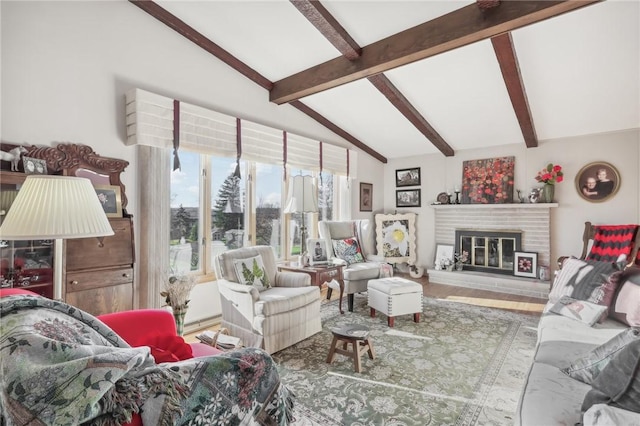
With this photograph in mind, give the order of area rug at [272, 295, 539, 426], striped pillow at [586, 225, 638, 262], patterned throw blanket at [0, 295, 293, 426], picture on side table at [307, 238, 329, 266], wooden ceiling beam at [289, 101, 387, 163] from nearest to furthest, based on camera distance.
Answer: patterned throw blanket at [0, 295, 293, 426]
area rug at [272, 295, 539, 426]
striped pillow at [586, 225, 638, 262]
picture on side table at [307, 238, 329, 266]
wooden ceiling beam at [289, 101, 387, 163]

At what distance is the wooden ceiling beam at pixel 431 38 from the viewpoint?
96.2 inches

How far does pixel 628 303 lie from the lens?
2.26 metres

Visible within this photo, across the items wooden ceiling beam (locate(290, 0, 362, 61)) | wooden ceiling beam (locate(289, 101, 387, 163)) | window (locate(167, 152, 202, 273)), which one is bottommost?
window (locate(167, 152, 202, 273))

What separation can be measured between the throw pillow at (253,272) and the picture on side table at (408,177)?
13.1 feet

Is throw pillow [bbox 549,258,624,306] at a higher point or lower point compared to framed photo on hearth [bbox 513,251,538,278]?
higher

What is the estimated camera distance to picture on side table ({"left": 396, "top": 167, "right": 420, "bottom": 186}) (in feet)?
20.3

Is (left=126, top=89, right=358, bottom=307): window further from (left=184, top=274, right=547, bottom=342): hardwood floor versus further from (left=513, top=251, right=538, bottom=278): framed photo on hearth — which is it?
(left=513, top=251, right=538, bottom=278): framed photo on hearth

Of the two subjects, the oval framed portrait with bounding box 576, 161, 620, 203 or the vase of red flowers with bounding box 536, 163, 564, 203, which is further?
the vase of red flowers with bounding box 536, 163, 564, 203

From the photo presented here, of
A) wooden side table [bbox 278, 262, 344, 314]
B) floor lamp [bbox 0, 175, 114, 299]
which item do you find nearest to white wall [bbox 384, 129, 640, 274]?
wooden side table [bbox 278, 262, 344, 314]

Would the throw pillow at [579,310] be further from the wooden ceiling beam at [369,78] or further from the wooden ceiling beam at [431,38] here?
the wooden ceiling beam at [369,78]

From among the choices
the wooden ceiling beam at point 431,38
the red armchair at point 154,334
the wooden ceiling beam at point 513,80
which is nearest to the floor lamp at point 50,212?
the red armchair at point 154,334

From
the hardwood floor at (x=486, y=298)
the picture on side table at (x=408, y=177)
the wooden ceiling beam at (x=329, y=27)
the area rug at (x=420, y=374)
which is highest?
the wooden ceiling beam at (x=329, y=27)

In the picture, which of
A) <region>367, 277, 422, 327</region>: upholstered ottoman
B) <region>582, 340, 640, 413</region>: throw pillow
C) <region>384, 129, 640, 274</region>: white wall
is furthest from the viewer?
<region>384, 129, 640, 274</region>: white wall

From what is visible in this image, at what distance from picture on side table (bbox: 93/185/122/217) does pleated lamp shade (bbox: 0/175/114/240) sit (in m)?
1.30
